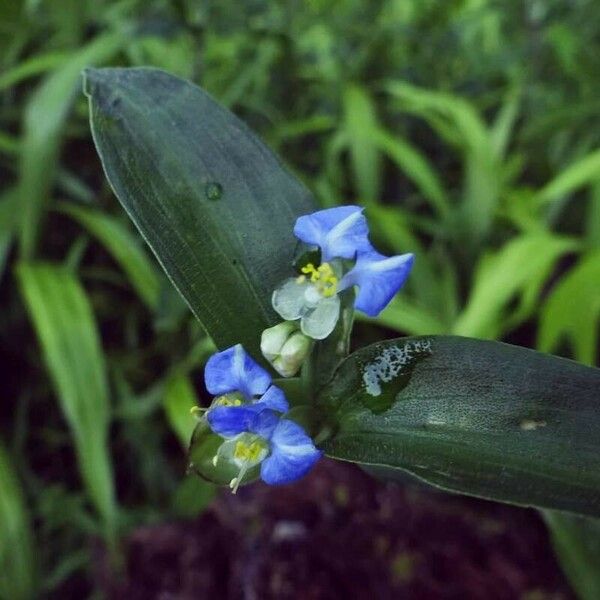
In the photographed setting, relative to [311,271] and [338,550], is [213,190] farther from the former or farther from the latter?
[338,550]

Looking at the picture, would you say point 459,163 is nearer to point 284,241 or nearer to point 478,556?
point 478,556

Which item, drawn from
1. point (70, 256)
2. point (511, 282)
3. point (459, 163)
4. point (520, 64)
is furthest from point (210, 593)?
point (520, 64)

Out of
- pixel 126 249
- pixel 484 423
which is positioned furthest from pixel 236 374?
pixel 126 249

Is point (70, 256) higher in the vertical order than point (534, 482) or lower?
lower

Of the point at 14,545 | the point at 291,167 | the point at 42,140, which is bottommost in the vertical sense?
the point at 14,545

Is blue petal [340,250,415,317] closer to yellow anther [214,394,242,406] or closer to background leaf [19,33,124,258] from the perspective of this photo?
yellow anther [214,394,242,406]
